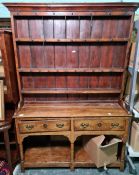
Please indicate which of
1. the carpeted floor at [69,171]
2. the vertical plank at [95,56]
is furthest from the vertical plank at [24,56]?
the carpeted floor at [69,171]

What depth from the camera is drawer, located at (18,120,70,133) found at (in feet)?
5.44

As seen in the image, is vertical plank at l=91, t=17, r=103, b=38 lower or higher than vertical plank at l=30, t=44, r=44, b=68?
higher

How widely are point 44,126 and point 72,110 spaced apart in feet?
1.14

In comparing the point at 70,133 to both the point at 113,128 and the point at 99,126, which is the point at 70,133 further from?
the point at 113,128

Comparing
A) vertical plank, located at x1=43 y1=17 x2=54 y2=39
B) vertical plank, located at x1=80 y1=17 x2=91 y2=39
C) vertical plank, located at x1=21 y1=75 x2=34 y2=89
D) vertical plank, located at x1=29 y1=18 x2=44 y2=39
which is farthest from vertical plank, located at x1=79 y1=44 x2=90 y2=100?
vertical plank, located at x1=21 y1=75 x2=34 y2=89

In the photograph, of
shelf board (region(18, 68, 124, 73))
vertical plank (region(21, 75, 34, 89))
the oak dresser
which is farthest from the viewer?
vertical plank (region(21, 75, 34, 89))

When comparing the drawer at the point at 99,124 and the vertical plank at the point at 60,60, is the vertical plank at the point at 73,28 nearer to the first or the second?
the vertical plank at the point at 60,60

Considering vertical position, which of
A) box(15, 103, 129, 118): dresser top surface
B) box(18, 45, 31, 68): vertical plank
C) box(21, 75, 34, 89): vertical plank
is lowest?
box(15, 103, 129, 118): dresser top surface

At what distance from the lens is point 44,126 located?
1.67 metres

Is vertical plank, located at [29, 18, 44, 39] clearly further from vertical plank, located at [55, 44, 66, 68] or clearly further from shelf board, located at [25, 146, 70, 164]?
shelf board, located at [25, 146, 70, 164]

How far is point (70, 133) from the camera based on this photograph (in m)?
1.70

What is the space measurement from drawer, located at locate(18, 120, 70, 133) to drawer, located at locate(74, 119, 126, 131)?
0.12 m

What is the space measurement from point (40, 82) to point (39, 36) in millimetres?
523

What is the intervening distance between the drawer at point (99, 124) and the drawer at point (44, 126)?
12 cm
